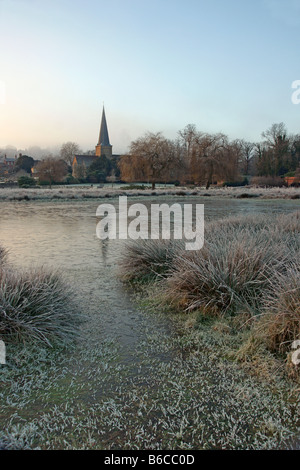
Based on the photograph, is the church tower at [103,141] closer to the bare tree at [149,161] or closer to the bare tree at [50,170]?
the bare tree at [50,170]

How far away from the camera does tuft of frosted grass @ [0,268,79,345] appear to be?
3.22 meters

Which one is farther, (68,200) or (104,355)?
(68,200)

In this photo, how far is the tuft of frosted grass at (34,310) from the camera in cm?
322

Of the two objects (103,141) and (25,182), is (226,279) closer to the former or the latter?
(25,182)

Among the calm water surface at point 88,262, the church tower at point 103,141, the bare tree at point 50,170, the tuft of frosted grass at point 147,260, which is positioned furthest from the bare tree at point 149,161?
the church tower at point 103,141

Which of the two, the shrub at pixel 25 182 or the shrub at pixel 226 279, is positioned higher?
the shrub at pixel 25 182

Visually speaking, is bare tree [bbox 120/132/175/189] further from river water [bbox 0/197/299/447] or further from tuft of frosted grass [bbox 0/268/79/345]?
tuft of frosted grass [bbox 0/268/79/345]

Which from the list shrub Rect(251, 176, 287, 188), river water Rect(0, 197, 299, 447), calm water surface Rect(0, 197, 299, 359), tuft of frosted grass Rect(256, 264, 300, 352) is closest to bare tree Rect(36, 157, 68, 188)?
shrub Rect(251, 176, 287, 188)

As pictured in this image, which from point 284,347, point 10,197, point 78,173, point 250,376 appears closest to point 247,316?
point 284,347

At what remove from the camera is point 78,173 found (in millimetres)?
55750

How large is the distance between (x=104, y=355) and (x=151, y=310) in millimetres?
1242

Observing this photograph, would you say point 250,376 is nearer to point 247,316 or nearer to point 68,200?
point 247,316

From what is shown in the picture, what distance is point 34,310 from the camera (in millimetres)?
3463

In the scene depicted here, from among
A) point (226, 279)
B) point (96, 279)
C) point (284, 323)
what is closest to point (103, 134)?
point (96, 279)
